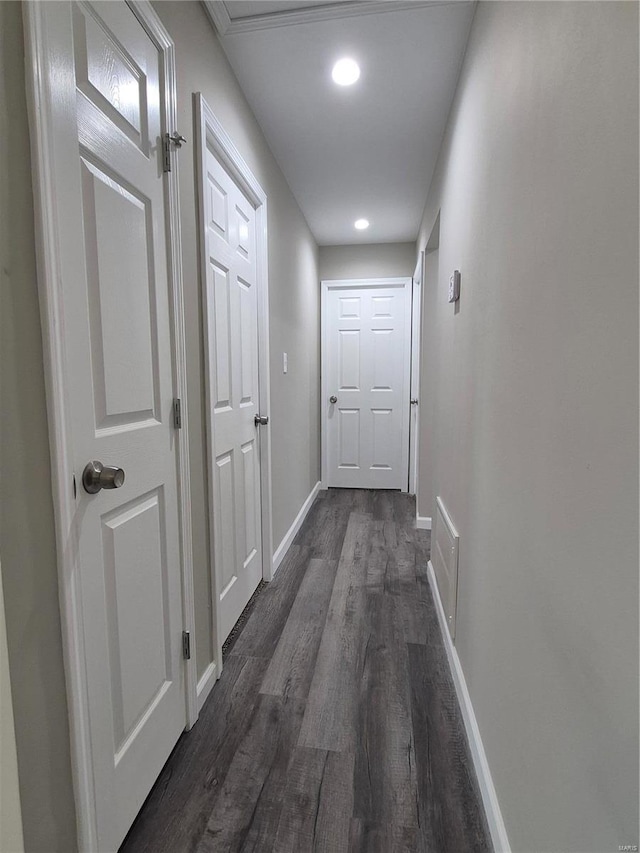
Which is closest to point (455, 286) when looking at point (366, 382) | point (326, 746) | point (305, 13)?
point (305, 13)

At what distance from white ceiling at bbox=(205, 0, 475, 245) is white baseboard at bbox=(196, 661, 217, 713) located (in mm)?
2406

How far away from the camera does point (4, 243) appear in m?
0.67

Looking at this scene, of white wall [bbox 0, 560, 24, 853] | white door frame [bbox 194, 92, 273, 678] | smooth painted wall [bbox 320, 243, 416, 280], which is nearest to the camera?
white wall [bbox 0, 560, 24, 853]

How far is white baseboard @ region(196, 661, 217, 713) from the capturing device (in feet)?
4.60

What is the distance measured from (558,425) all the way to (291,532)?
93.6 inches

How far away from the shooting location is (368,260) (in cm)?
402

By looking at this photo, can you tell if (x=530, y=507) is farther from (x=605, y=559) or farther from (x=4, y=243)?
(x=4, y=243)

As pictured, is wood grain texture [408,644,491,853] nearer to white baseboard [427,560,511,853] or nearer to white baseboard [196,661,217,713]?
white baseboard [427,560,511,853]

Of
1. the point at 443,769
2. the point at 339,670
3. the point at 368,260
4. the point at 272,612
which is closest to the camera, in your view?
the point at 443,769

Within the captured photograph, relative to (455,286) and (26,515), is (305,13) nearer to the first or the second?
(455,286)

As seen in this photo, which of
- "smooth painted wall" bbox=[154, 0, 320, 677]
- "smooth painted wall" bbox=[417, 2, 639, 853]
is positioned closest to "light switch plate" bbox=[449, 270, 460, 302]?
"smooth painted wall" bbox=[417, 2, 639, 853]

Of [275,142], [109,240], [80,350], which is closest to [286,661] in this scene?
[80,350]

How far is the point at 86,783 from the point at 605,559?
1088 mm

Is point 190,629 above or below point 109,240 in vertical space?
below
